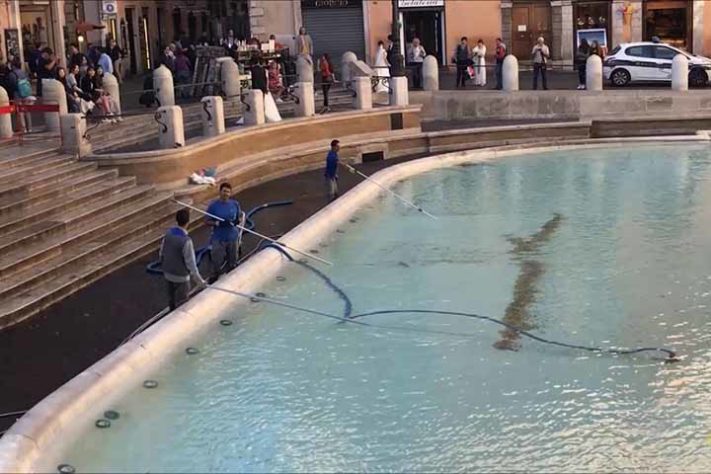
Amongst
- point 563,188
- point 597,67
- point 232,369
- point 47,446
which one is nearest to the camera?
point 47,446

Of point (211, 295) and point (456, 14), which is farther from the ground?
point (456, 14)

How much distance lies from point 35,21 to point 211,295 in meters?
23.5

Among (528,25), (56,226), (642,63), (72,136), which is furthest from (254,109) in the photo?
(528,25)

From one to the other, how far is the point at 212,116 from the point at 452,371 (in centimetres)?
1085

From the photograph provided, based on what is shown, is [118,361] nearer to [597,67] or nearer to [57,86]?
[57,86]

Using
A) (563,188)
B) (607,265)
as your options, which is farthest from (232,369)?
(563,188)

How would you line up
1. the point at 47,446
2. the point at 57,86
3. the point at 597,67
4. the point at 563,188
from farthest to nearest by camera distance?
the point at 597,67
the point at 563,188
the point at 57,86
the point at 47,446

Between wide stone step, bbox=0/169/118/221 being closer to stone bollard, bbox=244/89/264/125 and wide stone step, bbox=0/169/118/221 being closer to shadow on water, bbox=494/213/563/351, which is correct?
stone bollard, bbox=244/89/264/125

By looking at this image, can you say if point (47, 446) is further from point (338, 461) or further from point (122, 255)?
point (122, 255)

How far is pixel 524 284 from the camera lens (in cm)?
1423

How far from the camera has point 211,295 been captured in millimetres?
12891

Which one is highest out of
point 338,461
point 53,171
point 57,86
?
point 57,86

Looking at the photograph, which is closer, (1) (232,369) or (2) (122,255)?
(1) (232,369)

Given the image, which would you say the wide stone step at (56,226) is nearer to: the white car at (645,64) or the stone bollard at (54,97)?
the stone bollard at (54,97)
